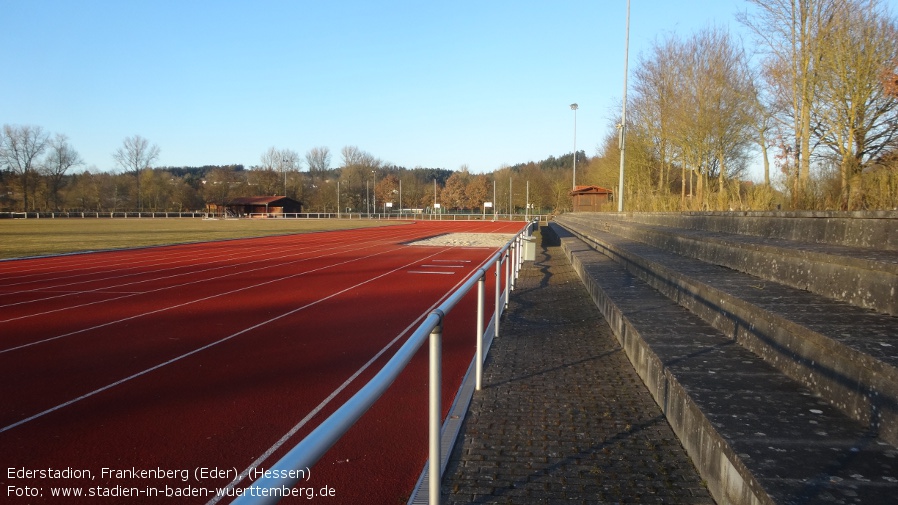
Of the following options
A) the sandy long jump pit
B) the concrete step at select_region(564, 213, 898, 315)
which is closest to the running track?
the concrete step at select_region(564, 213, 898, 315)

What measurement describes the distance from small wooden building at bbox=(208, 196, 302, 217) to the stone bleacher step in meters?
87.2

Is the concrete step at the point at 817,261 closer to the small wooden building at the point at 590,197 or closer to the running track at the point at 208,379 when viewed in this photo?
the running track at the point at 208,379

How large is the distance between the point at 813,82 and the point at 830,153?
149 cm

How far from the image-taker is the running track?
12.7 feet

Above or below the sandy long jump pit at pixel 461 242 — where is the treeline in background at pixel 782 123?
above

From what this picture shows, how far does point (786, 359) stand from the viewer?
147 inches

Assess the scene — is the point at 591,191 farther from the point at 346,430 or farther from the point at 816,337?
the point at 346,430

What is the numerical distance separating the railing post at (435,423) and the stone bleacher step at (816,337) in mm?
2176

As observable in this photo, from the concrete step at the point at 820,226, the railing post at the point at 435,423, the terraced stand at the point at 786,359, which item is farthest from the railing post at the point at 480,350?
the concrete step at the point at 820,226

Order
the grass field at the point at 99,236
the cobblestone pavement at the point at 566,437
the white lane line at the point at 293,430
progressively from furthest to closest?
the grass field at the point at 99,236 < the white lane line at the point at 293,430 < the cobblestone pavement at the point at 566,437

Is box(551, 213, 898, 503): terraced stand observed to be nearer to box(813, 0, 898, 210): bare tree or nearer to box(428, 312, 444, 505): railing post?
box(428, 312, 444, 505): railing post

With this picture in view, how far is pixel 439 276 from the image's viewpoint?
1498cm

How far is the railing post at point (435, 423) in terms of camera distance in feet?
9.16

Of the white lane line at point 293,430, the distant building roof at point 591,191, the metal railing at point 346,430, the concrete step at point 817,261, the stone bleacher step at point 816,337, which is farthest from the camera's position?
the distant building roof at point 591,191
